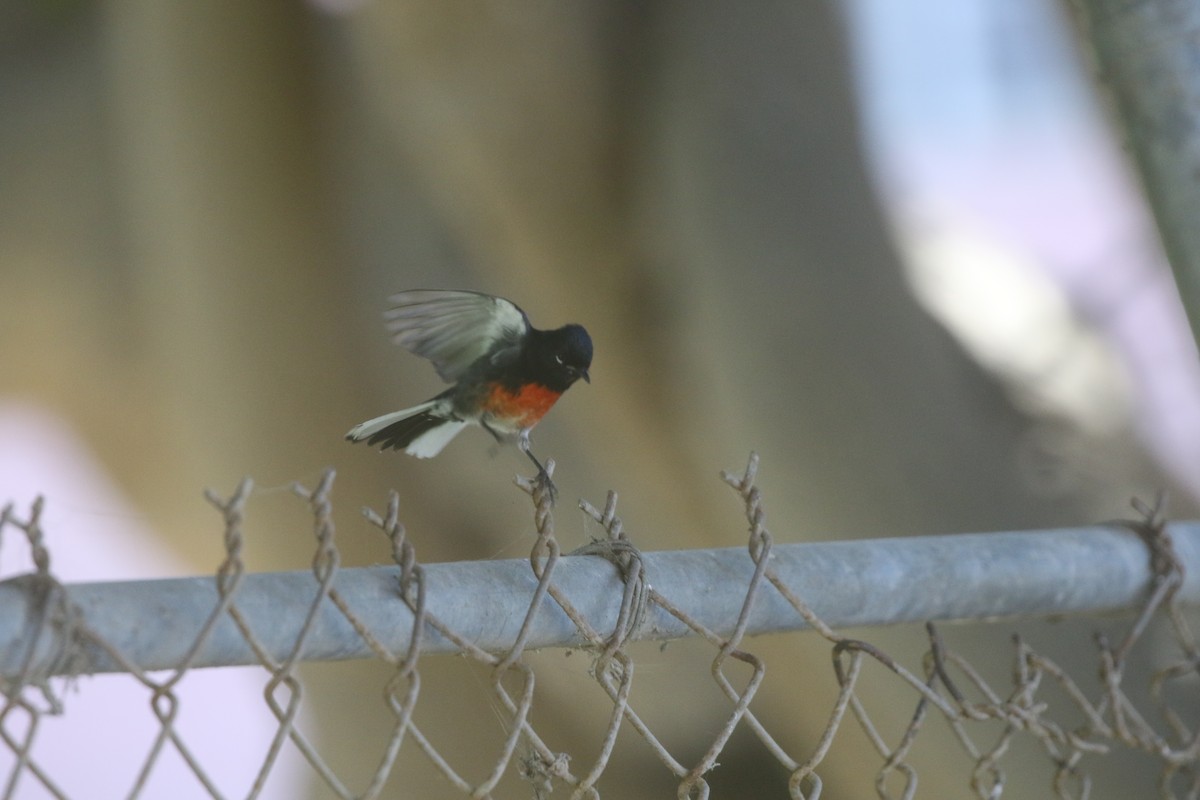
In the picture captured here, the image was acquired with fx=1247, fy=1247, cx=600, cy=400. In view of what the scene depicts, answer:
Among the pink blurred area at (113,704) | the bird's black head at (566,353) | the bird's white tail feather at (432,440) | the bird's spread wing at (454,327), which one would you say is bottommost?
the pink blurred area at (113,704)

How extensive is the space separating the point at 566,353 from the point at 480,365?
Result: 0.15m

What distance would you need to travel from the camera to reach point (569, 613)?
42.0 inches

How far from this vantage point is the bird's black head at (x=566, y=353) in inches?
69.7

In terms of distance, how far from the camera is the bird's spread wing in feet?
5.58

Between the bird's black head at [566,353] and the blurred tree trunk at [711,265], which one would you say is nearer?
the bird's black head at [566,353]

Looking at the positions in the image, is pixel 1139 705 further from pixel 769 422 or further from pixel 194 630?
pixel 194 630

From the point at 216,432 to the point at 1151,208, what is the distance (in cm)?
369

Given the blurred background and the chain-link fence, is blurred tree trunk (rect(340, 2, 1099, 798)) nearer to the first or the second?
the blurred background

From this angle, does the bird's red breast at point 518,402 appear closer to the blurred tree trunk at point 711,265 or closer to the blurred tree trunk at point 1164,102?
the blurred tree trunk at point 1164,102

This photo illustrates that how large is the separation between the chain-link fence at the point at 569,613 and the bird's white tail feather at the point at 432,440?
0.50 m

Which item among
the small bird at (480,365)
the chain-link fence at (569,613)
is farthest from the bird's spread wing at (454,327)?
the chain-link fence at (569,613)

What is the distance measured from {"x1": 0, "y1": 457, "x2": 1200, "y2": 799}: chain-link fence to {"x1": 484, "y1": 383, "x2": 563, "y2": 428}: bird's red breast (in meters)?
0.64

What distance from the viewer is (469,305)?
1.76 metres

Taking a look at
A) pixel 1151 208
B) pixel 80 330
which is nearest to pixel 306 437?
pixel 80 330
